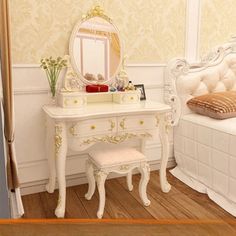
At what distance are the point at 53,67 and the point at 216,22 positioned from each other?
219 centimetres

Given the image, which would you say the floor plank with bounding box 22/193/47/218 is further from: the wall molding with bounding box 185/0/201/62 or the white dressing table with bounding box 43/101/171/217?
the wall molding with bounding box 185/0/201/62

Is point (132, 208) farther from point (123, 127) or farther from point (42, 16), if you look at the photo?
point (42, 16)

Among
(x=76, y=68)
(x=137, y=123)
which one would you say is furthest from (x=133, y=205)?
(x=76, y=68)

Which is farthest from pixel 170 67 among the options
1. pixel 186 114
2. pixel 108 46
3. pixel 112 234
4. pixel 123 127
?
pixel 112 234

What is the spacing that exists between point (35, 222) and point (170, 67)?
290cm

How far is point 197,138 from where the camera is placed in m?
3.34

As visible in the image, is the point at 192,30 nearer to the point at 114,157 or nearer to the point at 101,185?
the point at 114,157

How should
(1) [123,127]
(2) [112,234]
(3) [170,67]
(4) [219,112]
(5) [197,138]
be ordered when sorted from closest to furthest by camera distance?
1. (2) [112,234]
2. (1) [123,127]
3. (4) [219,112]
4. (5) [197,138]
5. (3) [170,67]

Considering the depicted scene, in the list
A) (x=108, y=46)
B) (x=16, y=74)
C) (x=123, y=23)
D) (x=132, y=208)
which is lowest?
(x=132, y=208)

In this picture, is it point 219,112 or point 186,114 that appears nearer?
point 219,112

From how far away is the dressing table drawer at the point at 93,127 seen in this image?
8.68 feet

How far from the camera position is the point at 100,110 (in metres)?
2.77

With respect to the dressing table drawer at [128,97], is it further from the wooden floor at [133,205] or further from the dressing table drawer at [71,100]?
the wooden floor at [133,205]

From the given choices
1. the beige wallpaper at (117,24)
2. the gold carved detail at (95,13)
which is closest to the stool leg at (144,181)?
the beige wallpaper at (117,24)
